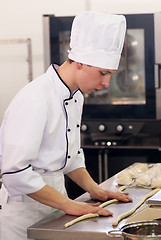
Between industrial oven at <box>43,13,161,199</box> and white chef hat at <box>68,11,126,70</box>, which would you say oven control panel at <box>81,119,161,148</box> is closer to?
industrial oven at <box>43,13,161,199</box>

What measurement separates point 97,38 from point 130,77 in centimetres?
181

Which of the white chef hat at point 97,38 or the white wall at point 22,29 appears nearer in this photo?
the white chef hat at point 97,38

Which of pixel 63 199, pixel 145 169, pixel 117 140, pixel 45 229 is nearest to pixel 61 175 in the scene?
pixel 63 199

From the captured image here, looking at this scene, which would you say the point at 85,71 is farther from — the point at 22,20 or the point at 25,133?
the point at 22,20

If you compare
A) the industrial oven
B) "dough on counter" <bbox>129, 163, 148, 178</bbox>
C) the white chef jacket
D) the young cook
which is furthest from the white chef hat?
the industrial oven

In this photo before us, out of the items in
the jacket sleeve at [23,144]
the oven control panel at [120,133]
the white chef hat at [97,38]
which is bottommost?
the oven control panel at [120,133]

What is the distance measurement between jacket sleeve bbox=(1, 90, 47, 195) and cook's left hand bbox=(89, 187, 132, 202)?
40 centimetres

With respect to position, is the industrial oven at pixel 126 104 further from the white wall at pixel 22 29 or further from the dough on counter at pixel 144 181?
the dough on counter at pixel 144 181

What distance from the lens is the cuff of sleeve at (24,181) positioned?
1888mm

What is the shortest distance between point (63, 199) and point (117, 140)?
6.35ft

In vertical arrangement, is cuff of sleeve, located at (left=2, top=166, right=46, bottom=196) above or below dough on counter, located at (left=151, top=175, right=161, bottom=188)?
above

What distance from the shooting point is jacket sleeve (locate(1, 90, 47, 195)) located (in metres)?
1.88

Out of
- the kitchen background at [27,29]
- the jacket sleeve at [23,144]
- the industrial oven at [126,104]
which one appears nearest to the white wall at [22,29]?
the kitchen background at [27,29]

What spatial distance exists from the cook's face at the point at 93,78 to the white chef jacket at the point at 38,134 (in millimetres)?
98
